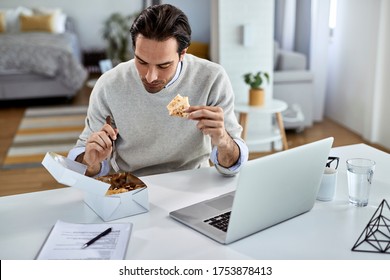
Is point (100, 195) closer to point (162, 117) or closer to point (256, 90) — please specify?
point (162, 117)

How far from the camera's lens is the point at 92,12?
712cm

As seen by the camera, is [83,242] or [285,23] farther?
[285,23]

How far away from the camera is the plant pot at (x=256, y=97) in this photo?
11.0 ft

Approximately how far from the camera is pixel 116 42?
6031mm

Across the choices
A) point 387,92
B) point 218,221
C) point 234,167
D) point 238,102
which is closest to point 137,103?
point 234,167

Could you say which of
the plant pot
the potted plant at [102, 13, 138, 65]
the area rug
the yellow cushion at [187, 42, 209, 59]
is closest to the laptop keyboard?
the plant pot

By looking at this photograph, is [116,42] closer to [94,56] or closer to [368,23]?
[94,56]

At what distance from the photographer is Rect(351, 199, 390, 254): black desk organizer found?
41.3 inches

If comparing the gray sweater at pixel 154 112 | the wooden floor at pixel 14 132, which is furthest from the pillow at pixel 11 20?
the gray sweater at pixel 154 112

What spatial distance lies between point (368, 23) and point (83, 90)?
11.6 feet

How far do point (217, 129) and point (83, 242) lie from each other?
1.42 ft

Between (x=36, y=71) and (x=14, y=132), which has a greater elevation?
(x=36, y=71)

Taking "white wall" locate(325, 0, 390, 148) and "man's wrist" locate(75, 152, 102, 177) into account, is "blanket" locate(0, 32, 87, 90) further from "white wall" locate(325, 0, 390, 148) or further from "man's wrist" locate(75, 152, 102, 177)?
"man's wrist" locate(75, 152, 102, 177)

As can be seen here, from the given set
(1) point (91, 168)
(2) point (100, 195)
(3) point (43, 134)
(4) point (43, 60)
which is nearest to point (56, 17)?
(4) point (43, 60)
